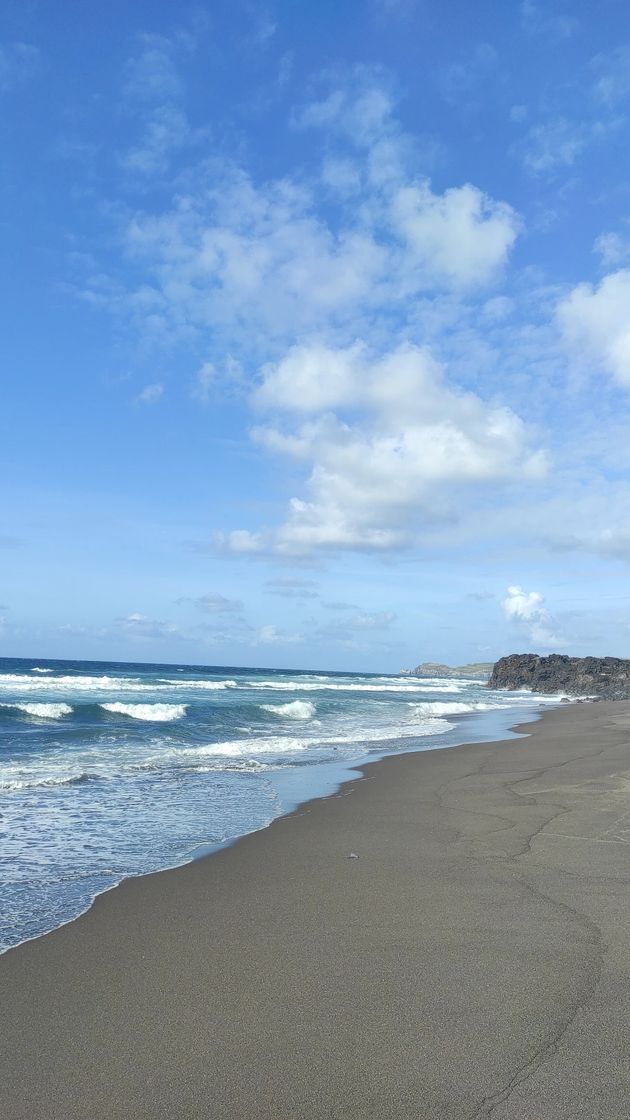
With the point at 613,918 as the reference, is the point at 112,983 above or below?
below

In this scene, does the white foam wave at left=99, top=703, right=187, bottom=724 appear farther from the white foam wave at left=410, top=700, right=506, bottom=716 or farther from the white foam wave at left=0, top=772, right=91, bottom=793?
the white foam wave at left=0, top=772, right=91, bottom=793

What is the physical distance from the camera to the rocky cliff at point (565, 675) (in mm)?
65500

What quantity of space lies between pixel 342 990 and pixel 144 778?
1020cm

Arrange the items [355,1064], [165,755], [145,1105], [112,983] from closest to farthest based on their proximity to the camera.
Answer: [145,1105], [355,1064], [112,983], [165,755]

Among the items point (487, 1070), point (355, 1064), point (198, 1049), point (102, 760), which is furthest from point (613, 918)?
point (102, 760)

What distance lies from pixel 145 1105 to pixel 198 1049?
46cm

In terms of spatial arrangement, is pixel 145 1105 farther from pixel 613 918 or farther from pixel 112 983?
pixel 613 918

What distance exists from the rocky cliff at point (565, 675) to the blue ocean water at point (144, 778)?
37839 millimetres

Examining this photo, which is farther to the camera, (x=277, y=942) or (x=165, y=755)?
(x=165, y=755)

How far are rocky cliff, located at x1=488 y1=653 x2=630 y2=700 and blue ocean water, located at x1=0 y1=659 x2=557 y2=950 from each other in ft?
124

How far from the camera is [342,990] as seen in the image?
419 cm

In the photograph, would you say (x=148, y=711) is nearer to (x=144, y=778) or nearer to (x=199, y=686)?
(x=144, y=778)

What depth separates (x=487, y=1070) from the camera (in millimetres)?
3289

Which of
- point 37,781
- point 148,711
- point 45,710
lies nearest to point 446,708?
point 148,711
